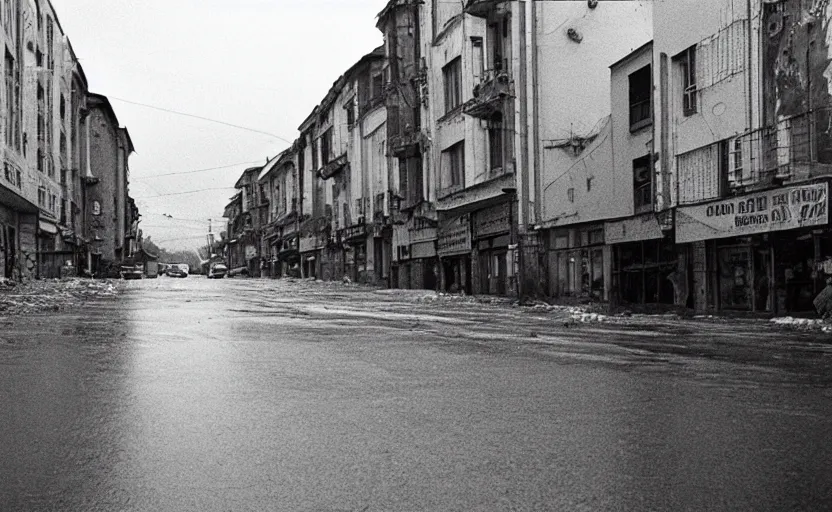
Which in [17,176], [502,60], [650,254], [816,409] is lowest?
[816,409]

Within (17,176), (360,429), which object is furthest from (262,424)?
(17,176)

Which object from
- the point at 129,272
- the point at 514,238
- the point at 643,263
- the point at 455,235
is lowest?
the point at 643,263

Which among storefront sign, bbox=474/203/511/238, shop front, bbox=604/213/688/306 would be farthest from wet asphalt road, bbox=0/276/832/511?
storefront sign, bbox=474/203/511/238

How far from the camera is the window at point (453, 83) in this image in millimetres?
35656

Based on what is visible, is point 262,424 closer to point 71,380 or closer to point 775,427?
point 71,380

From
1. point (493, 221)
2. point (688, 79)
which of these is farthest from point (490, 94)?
point (688, 79)

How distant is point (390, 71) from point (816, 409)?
4191 centimetres

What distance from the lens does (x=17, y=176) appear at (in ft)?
117

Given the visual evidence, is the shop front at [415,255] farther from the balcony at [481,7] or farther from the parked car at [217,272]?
the parked car at [217,272]

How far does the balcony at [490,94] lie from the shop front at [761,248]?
10.4 meters

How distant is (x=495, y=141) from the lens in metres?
32.6

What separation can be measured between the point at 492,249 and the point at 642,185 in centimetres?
892

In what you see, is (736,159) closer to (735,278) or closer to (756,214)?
(756,214)

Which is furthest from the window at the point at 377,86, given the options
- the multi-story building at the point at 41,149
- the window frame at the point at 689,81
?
the window frame at the point at 689,81
